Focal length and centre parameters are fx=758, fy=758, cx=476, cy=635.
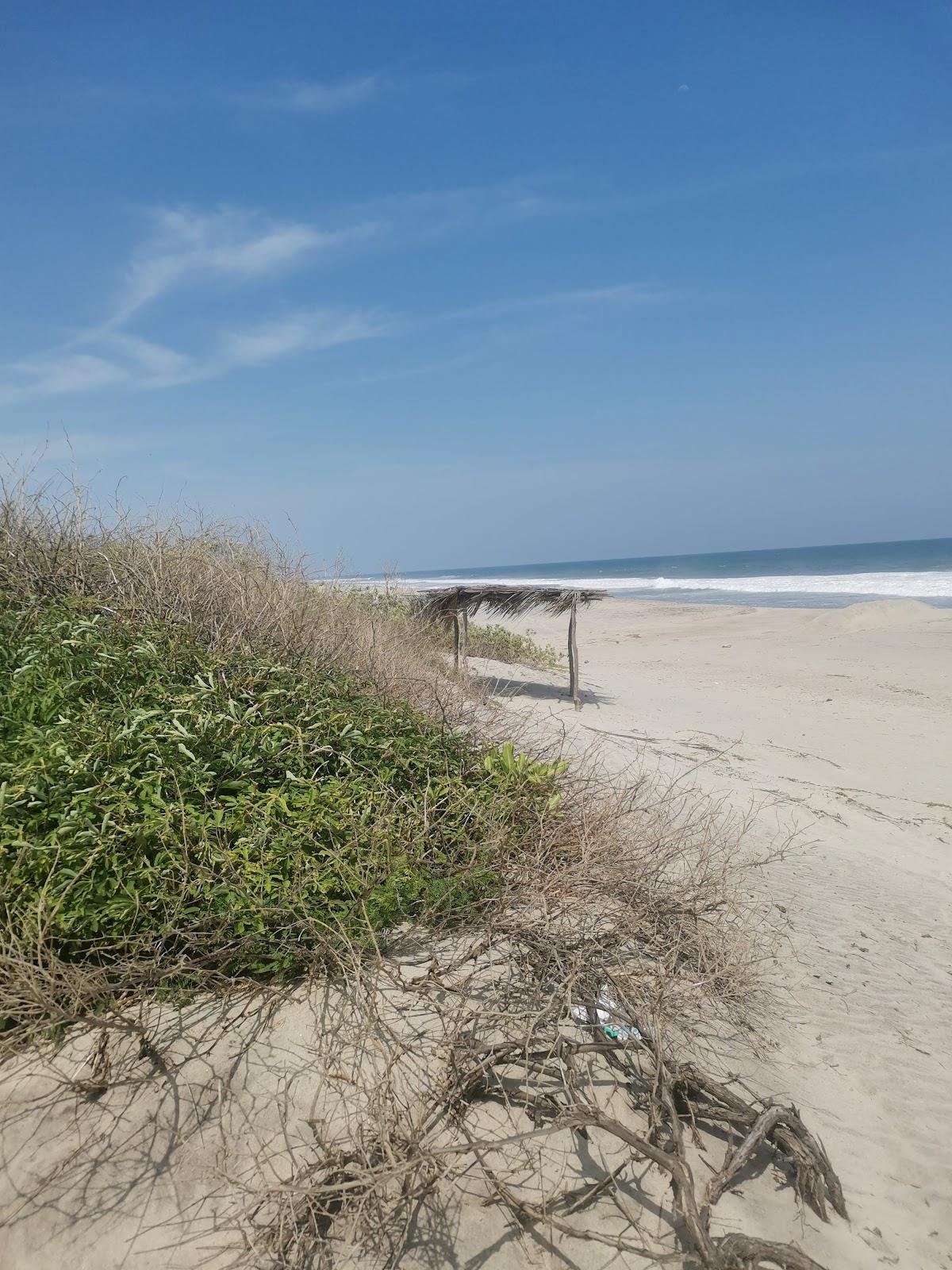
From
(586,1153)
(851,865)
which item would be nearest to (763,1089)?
(586,1153)

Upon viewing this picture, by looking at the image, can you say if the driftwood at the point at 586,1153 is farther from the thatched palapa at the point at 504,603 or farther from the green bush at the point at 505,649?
the green bush at the point at 505,649

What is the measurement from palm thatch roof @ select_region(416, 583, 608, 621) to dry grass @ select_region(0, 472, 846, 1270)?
807cm

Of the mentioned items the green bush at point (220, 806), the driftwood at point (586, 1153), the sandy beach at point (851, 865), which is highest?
the green bush at point (220, 806)

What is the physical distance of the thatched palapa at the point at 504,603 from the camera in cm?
1184

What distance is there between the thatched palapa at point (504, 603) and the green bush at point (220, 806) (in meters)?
7.36

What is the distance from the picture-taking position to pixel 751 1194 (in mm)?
2609

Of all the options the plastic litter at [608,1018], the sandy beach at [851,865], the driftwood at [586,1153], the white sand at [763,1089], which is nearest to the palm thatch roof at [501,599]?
the sandy beach at [851,865]

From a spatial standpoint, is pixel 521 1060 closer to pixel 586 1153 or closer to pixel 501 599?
pixel 586 1153

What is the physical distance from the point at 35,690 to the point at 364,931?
2.22m

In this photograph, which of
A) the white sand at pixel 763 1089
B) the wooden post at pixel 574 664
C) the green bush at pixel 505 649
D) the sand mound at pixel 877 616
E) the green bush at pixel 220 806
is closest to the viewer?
the white sand at pixel 763 1089

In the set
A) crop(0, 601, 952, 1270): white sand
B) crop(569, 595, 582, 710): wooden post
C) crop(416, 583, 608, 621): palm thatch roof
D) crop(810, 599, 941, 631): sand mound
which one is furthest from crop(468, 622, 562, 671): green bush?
crop(810, 599, 941, 631): sand mound

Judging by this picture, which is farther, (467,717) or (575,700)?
(575,700)

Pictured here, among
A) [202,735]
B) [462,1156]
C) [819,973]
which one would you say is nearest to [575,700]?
[819,973]

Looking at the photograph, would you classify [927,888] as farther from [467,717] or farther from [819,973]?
[467,717]
